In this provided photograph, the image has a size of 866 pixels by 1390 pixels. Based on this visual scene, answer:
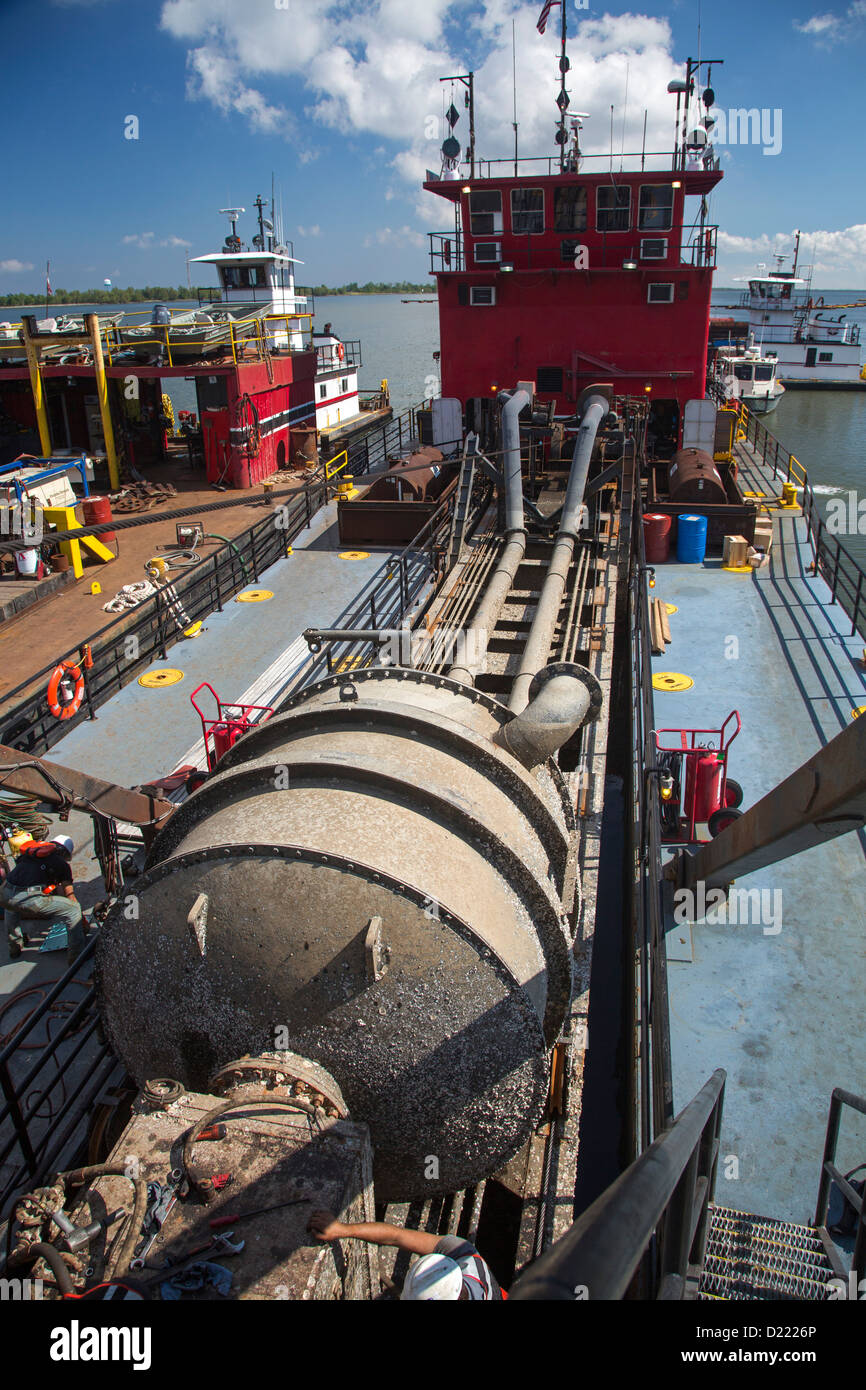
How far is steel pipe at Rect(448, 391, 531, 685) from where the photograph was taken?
901cm

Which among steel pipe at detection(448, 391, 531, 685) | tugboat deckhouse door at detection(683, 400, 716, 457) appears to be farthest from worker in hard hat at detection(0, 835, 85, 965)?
tugboat deckhouse door at detection(683, 400, 716, 457)

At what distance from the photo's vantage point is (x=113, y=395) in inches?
1090

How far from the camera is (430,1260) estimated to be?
3.56m

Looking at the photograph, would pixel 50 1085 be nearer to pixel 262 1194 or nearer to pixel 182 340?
pixel 262 1194

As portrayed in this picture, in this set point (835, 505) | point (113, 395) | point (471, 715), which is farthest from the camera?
point (835, 505)

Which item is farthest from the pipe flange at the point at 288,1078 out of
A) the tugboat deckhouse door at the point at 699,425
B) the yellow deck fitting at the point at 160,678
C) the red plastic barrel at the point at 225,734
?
the tugboat deckhouse door at the point at 699,425

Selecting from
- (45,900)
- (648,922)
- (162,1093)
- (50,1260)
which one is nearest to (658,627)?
(648,922)

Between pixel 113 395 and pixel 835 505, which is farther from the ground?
pixel 113 395

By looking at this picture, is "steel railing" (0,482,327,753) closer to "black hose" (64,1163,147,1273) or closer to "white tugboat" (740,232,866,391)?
"black hose" (64,1163,147,1273)

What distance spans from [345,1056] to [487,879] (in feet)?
4.11

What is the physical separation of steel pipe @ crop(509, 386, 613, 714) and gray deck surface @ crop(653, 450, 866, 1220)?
3.05 meters

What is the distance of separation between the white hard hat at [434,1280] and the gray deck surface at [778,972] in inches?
151
